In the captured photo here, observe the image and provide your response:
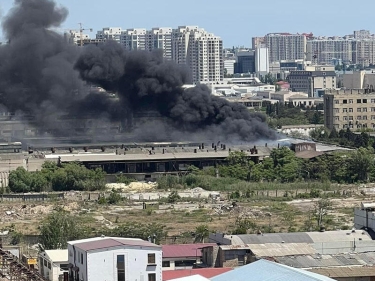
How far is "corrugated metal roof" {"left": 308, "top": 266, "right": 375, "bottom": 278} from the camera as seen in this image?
24875mm

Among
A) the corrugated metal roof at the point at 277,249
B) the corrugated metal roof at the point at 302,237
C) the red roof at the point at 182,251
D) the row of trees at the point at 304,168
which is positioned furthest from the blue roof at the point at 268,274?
the row of trees at the point at 304,168

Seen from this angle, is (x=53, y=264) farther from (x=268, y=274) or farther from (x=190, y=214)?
(x=190, y=214)

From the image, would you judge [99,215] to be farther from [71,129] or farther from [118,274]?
[71,129]

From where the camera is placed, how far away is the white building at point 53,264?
25953mm

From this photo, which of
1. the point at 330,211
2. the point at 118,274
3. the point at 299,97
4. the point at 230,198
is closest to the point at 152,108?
the point at 230,198

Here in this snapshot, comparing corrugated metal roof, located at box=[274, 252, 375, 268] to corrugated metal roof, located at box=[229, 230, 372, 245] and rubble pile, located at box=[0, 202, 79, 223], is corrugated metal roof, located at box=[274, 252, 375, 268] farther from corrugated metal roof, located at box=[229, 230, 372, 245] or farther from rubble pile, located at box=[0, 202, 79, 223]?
rubble pile, located at box=[0, 202, 79, 223]

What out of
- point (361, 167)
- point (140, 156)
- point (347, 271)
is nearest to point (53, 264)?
point (347, 271)

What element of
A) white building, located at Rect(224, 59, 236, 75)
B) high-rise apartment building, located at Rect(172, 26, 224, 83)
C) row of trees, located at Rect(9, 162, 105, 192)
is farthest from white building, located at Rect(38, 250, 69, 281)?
white building, located at Rect(224, 59, 236, 75)

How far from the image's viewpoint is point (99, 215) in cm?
4206

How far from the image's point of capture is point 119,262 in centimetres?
2345

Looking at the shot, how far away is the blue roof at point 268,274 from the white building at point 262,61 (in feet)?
507

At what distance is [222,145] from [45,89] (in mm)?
13443

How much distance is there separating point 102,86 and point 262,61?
111758mm

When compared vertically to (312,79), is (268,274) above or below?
below
